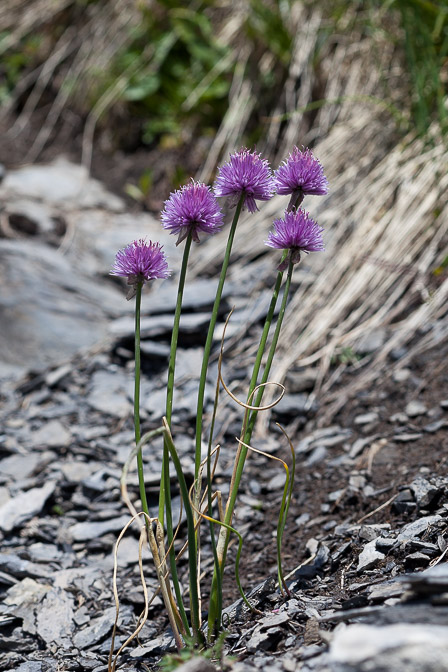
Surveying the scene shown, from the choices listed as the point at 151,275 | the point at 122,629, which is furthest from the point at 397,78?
the point at 122,629

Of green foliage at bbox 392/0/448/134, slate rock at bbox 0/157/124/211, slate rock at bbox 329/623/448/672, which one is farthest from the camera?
slate rock at bbox 0/157/124/211

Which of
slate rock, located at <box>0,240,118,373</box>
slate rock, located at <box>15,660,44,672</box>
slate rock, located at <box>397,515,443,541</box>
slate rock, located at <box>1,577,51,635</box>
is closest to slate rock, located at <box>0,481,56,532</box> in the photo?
slate rock, located at <box>1,577,51,635</box>

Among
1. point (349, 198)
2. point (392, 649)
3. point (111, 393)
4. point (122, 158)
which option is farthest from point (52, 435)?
point (122, 158)

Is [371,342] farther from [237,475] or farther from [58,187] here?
[58,187]

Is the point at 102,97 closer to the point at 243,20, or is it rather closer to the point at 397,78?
the point at 243,20

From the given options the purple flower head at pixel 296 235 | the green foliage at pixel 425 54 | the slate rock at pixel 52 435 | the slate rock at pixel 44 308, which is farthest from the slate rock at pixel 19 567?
the green foliage at pixel 425 54

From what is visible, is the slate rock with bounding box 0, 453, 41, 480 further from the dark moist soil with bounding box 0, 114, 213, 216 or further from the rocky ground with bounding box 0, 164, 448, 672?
the dark moist soil with bounding box 0, 114, 213, 216
